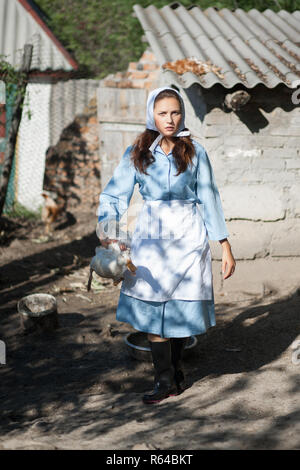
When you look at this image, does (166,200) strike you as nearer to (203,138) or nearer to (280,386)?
(280,386)

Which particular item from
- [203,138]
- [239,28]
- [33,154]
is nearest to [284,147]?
[203,138]

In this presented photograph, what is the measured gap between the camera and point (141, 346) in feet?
15.3

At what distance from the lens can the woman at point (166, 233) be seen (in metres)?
3.51

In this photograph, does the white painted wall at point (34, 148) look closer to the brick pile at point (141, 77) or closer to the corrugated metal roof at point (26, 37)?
the corrugated metal roof at point (26, 37)

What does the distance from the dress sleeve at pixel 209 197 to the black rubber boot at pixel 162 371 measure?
74cm

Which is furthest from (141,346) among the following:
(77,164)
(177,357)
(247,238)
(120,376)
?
(77,164)

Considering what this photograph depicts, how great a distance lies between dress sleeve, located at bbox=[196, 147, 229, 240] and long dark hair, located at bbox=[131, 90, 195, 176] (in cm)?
10

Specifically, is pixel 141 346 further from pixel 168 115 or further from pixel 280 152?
pixel 280 152

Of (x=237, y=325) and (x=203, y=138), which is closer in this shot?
(x=237, y=325)

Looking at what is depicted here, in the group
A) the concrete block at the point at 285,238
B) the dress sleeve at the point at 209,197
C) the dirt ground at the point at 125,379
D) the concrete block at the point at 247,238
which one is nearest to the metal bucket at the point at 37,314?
the dirt ground at the point at 125,379

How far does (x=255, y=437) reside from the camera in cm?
283

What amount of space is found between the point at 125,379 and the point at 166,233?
1.38 meters

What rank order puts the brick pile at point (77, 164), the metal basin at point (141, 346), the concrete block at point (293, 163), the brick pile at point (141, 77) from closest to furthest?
the metal basin at point (141, 346) < the concrete block at point (293, 163) < the brick pile at point (141, 77) < the brick pile at point (77, 164)

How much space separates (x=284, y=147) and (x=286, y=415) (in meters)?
3.27
